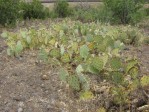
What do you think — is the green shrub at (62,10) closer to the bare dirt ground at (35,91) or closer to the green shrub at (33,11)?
the green shrub at (33,11)

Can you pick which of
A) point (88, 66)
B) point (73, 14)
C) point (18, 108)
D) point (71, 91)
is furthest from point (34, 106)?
point (73, 14)

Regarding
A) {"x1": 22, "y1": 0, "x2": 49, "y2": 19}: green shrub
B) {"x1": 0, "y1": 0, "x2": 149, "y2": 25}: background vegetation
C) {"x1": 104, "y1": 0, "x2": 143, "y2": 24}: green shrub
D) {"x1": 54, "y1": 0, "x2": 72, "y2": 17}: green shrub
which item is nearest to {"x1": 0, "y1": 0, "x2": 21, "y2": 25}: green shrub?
{"x1": 0, "y1": 0, "x2": 149, "y2": 25}: background vegetation

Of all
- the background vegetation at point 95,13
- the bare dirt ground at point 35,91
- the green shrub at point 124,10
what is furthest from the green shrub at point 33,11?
the bare dirt ground at point 35,91

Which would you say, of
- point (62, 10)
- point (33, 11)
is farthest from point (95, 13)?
point (62, 10)

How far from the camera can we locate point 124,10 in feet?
37.7

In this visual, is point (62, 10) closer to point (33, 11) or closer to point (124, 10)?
point (33, 11)

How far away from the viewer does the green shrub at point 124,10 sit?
11.3 metres

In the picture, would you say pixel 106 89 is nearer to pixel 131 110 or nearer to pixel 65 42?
pixel 131 110

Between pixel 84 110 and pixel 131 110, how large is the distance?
0.38 meters

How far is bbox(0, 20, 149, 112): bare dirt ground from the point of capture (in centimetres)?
395

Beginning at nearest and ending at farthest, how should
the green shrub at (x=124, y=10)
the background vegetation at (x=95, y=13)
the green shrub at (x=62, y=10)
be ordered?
1. the background vegetation at (x=95, y=13)
2. the green shrub at (x=124, y=10)
3. the green shrub at (x=62, y=10)

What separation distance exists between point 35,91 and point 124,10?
7552mm

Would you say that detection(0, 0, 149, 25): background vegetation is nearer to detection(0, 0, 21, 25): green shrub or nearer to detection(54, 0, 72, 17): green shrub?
detection(0, 0, 21, 25): green shrub

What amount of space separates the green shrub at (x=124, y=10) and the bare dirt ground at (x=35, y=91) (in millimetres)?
6119
